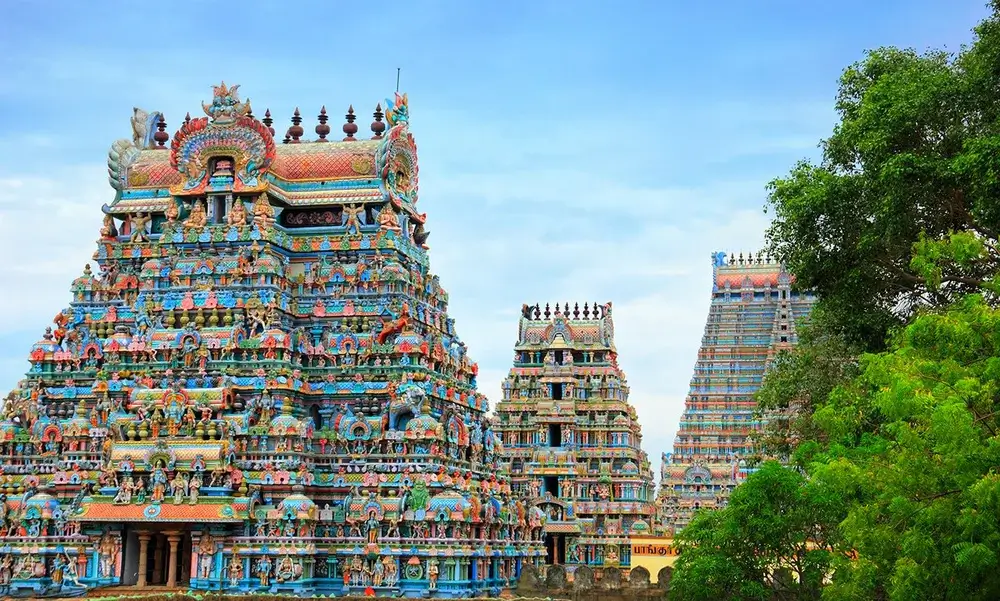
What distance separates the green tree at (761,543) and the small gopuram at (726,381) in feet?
177

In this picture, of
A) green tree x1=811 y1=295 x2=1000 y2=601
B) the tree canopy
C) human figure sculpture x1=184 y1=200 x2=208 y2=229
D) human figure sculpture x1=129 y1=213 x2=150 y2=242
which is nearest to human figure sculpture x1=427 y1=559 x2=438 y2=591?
the tree canopy

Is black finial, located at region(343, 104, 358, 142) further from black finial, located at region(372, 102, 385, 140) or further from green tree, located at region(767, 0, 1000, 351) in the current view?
green tree, located at region(767, 0, 1000, 351)

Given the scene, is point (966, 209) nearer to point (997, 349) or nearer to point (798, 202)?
point (798, 202)

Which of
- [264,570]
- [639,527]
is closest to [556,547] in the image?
[639,527]

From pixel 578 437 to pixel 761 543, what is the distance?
40.3 metres

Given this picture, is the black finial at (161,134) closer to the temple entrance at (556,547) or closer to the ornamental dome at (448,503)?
the ornamental dome at (448,503)

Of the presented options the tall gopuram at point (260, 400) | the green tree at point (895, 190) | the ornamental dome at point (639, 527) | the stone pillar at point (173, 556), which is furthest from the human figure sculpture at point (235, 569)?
the ornamental dome at point (639, 527)

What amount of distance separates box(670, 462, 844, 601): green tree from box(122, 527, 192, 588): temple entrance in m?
17.7

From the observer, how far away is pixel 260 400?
44.1 meters

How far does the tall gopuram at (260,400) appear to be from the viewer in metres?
42.5

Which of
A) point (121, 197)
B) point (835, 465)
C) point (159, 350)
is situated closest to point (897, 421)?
point (835, 465)

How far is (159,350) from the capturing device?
45.8 m

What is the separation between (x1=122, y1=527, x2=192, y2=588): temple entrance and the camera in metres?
43.0

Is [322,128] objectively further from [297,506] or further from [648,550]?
[648,550]
